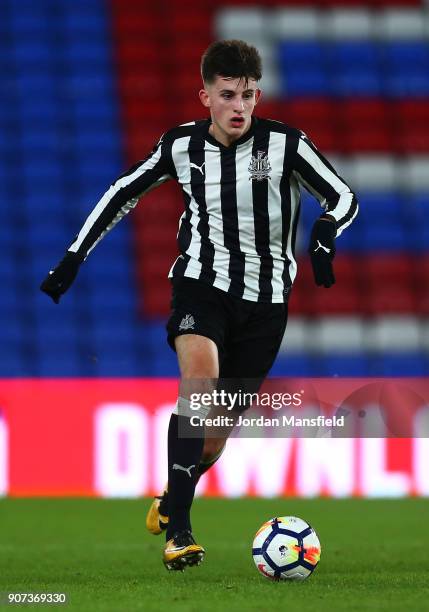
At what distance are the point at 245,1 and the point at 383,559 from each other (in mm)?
8694

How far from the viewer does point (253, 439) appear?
8273 mm

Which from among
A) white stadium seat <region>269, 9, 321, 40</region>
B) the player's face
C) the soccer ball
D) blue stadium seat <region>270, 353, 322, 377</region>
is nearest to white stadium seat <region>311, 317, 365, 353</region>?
blue stadium seat <region>270, 353, 322, 377</region>

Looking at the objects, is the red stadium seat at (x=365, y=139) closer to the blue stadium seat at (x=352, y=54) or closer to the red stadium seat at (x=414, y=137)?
the red stadium seat at (x=414, y=137)

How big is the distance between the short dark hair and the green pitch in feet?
5.46

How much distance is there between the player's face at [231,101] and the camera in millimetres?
4230

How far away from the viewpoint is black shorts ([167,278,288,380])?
167 inches

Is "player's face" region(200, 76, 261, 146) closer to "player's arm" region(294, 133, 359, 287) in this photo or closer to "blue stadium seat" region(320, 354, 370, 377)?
"player's arm" region(294, 133, 359, 287)

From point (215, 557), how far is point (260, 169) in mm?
1675

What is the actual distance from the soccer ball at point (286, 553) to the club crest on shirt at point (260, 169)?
1178 millimetres

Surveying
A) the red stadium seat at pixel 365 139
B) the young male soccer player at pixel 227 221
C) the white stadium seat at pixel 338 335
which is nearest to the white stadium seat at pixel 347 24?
the red stadium seat at pixel 365 139

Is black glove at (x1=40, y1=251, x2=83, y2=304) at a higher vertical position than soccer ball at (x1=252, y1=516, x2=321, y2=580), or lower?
higher

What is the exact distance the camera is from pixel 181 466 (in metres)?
4.18

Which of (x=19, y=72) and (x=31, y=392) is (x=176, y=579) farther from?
(x=19, y=72)

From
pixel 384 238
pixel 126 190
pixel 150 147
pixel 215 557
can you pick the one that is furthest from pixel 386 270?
pixel 126 190
